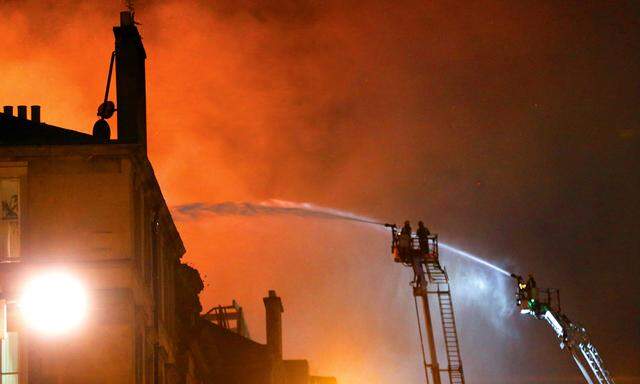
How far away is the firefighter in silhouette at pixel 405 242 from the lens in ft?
144

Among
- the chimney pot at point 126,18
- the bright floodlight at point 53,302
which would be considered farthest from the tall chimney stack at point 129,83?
the bright floodlight at point 53,302

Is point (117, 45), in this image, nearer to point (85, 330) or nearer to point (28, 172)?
point (28, 172)

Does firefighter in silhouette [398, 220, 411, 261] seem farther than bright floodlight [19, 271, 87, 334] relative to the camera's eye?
Yes

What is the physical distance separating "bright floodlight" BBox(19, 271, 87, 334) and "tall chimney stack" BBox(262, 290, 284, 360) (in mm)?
18917

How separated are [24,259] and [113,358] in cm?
336

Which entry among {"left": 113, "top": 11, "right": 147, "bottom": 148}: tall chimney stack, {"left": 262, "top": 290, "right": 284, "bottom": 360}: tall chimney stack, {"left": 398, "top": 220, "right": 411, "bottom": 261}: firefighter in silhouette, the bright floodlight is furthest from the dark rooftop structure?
{"left": 262, "top": 290, "right": 284, "bottom": 360}: tall chimney stack

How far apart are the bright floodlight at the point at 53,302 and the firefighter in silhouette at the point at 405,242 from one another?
51.3 feet

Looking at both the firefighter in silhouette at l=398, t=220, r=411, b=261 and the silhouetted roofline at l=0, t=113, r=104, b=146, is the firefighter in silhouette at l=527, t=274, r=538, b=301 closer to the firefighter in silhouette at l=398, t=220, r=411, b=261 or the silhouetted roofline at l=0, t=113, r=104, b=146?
the firefighter in silhouette at l=398, t=220, r=411, b=261

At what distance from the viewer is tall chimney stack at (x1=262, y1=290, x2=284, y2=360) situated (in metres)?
49.4

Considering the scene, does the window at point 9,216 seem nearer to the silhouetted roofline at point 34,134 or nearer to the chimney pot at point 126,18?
the silhouetted roofline at point 34,134

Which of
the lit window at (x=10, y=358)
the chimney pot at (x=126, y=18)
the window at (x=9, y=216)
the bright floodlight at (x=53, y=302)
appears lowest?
the lit window at (x=10, y=358)

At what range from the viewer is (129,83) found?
110 ft

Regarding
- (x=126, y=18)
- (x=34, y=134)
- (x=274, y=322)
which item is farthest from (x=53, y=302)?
(x=274, y=322)

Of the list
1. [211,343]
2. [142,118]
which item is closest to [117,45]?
[142,118]
